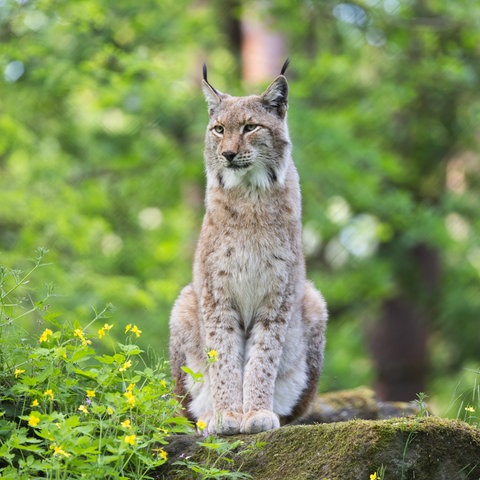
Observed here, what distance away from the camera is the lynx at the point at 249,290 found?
5.93 m

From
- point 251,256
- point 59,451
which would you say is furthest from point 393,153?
point 59,451

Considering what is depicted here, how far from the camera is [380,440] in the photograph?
180 inches

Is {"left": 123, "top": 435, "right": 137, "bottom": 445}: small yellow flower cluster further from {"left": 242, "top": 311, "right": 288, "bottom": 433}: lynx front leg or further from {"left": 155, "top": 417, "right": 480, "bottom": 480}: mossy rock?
{"left": 242, "top": 311, "right": 288, "bottom": 433}: lynx front leg

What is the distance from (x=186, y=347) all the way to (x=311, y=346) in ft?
2.77

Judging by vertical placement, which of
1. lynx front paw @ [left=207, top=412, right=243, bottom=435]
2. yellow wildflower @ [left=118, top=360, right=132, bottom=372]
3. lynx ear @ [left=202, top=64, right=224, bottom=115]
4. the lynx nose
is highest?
lynx ear @ [left=202, top=64, right=224, bottom=115]

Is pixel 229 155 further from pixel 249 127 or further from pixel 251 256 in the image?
pixel 251 256

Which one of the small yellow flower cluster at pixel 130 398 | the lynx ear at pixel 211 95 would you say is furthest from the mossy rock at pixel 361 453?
the lynx ear at pixel 211 95

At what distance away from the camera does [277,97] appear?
654cm

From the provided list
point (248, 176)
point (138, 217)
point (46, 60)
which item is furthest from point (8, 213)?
point (248, 176)

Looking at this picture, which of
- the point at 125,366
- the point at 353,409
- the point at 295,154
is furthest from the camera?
the point at 295,154

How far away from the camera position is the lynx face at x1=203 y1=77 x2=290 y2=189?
626 centimetres

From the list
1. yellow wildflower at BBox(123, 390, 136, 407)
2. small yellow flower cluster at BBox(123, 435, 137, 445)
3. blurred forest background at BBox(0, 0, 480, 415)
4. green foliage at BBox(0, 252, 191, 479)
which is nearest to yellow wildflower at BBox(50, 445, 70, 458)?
green foliage at BBox(0, 252, 191, 479)

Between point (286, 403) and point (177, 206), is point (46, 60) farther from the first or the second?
point (286, 403)

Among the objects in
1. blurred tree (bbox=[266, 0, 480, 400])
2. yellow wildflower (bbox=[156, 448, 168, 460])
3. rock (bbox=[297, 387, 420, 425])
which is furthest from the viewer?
blurred tree (bbox=[266, 0, 480, 400])
